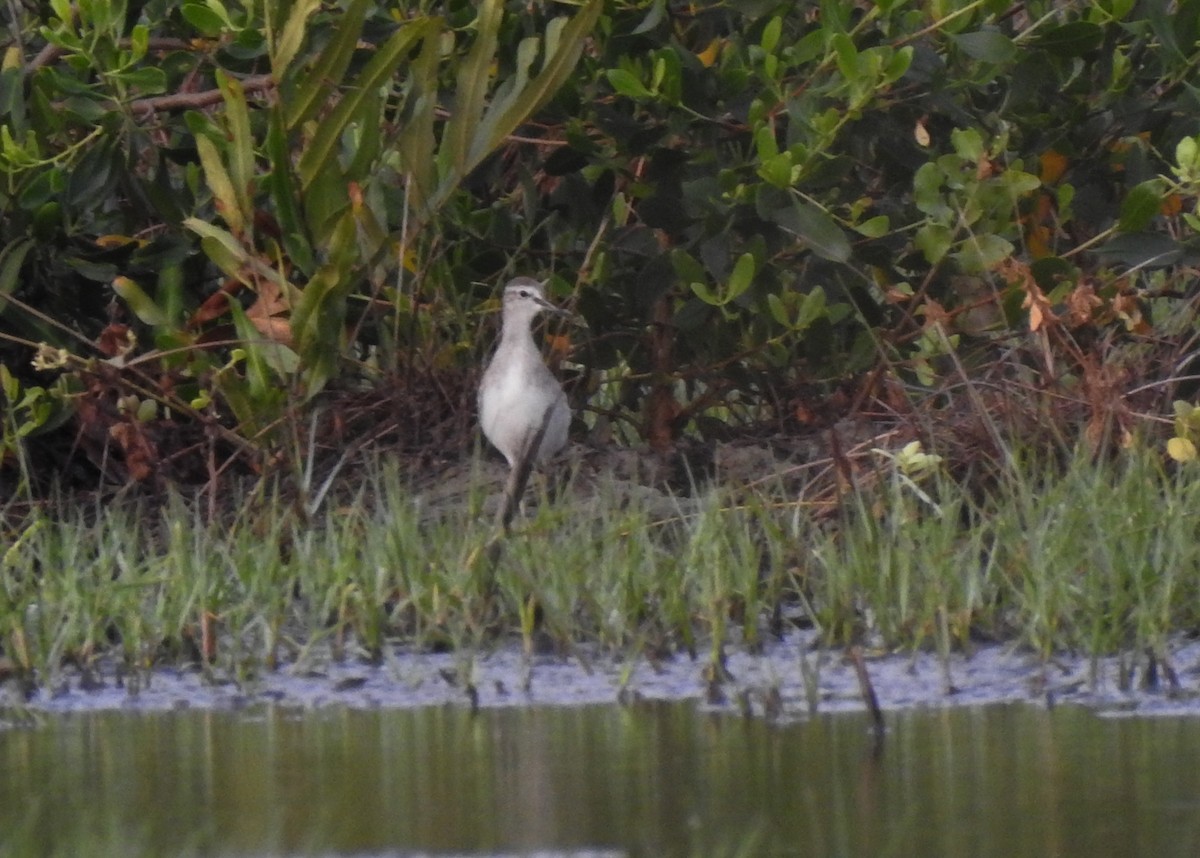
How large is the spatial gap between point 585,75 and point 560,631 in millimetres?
2007

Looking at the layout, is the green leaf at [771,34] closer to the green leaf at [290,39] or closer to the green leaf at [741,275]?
the green leaf at [741,275]

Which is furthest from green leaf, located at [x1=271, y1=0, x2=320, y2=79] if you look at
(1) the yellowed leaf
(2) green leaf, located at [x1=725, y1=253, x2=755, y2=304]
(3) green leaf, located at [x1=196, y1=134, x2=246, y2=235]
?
(1) the yellowed leaf

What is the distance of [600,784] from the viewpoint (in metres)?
3.56

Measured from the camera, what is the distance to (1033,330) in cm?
615

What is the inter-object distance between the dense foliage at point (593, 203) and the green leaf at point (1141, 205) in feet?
0.06

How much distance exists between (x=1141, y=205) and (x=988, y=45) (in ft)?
2.09

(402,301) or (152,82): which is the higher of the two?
(152,82)

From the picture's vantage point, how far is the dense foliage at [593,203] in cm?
601

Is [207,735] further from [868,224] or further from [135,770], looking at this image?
[868,224]

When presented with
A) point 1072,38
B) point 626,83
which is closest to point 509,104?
point 626,83

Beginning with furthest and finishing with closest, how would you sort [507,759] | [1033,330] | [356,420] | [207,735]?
[356,420], [1033,330], [207,735], [507,759]

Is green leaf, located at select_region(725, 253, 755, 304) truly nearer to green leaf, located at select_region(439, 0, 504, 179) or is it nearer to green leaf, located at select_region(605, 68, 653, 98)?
green leaf, located at select_region(605, 68, 653, 98)

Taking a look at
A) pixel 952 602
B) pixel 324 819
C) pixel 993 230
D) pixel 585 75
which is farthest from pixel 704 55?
pixel 324 819

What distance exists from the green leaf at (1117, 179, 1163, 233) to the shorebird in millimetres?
1464
